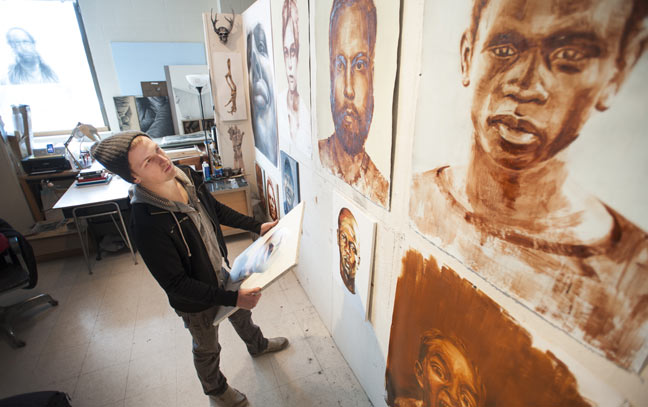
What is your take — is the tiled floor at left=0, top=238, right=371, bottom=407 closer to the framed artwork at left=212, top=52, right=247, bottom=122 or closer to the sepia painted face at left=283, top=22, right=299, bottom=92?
the sepia painted face at left=283, top=22, right=299, bottom=92

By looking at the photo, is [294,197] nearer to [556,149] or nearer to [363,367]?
[363,367]

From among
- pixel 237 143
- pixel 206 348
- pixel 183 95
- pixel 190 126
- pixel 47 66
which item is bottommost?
pixel 206 348

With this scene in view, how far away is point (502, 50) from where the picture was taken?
0.65 meters

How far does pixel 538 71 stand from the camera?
1.94 feet

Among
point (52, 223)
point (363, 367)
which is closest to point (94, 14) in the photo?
point (52, 223)

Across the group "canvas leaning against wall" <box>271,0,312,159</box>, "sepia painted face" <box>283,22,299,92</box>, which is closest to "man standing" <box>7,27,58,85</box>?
Answer: "canvas leaning against wall" <box>271,0,312,159</box>

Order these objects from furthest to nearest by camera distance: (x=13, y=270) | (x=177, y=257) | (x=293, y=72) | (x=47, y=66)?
1. (x=47, y=66)
2. (x=13, y=270)
3. (x=293, y=72)
4. (x=177, y=257)

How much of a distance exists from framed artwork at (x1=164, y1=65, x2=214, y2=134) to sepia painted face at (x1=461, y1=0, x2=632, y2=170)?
457 cm

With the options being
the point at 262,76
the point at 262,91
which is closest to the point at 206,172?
the point at 262,91

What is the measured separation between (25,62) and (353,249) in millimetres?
5225

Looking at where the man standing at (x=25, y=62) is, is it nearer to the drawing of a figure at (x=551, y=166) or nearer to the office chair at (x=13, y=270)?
the office chair at (x=13, y=270)

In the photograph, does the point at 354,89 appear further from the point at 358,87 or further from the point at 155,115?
the point at 155,115

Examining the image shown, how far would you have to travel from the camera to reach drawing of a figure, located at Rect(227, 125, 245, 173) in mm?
3489

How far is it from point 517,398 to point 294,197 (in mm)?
1770
